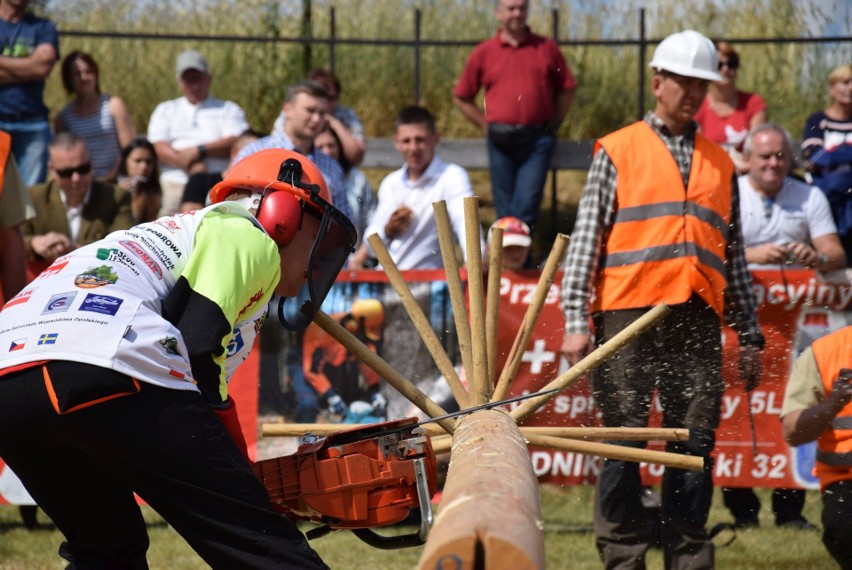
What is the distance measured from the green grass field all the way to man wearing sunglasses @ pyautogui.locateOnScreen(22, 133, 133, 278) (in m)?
1.66

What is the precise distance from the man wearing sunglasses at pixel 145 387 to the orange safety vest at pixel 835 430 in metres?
2.89

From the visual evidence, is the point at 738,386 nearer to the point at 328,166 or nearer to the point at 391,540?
the point at 328,166

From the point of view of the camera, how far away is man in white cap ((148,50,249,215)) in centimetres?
853

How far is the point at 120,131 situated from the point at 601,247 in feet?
14.2

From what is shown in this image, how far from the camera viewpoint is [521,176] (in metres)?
8.12

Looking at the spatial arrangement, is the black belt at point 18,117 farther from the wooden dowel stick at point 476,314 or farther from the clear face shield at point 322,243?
the clear face shield at point 322,243

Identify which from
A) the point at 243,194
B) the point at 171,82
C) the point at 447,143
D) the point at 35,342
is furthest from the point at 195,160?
the point at 35,342

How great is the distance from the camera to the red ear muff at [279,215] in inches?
145

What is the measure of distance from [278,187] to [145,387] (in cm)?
85

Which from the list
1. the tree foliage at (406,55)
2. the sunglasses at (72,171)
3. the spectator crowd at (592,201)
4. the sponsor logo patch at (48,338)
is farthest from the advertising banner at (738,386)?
the tree foliage at (406,55)

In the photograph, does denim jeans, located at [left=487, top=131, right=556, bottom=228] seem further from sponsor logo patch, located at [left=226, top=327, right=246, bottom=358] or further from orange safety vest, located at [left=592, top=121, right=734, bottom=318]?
sponsor logo patch, located at [left=226, top=327, right=246, bottom=358]

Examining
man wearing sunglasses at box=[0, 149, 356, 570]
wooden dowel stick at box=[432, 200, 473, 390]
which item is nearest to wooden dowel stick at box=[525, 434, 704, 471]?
wooden dowel stick at box=[432, 200, 473, 390]

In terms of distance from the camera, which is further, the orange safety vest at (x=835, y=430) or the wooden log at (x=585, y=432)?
the orange safety vest at (x=835, y=430)

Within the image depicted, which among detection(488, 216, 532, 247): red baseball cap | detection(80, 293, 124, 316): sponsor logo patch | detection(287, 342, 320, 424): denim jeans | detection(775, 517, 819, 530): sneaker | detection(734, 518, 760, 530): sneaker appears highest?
detection(80, 293, 124, 316): sponsor logo patch
